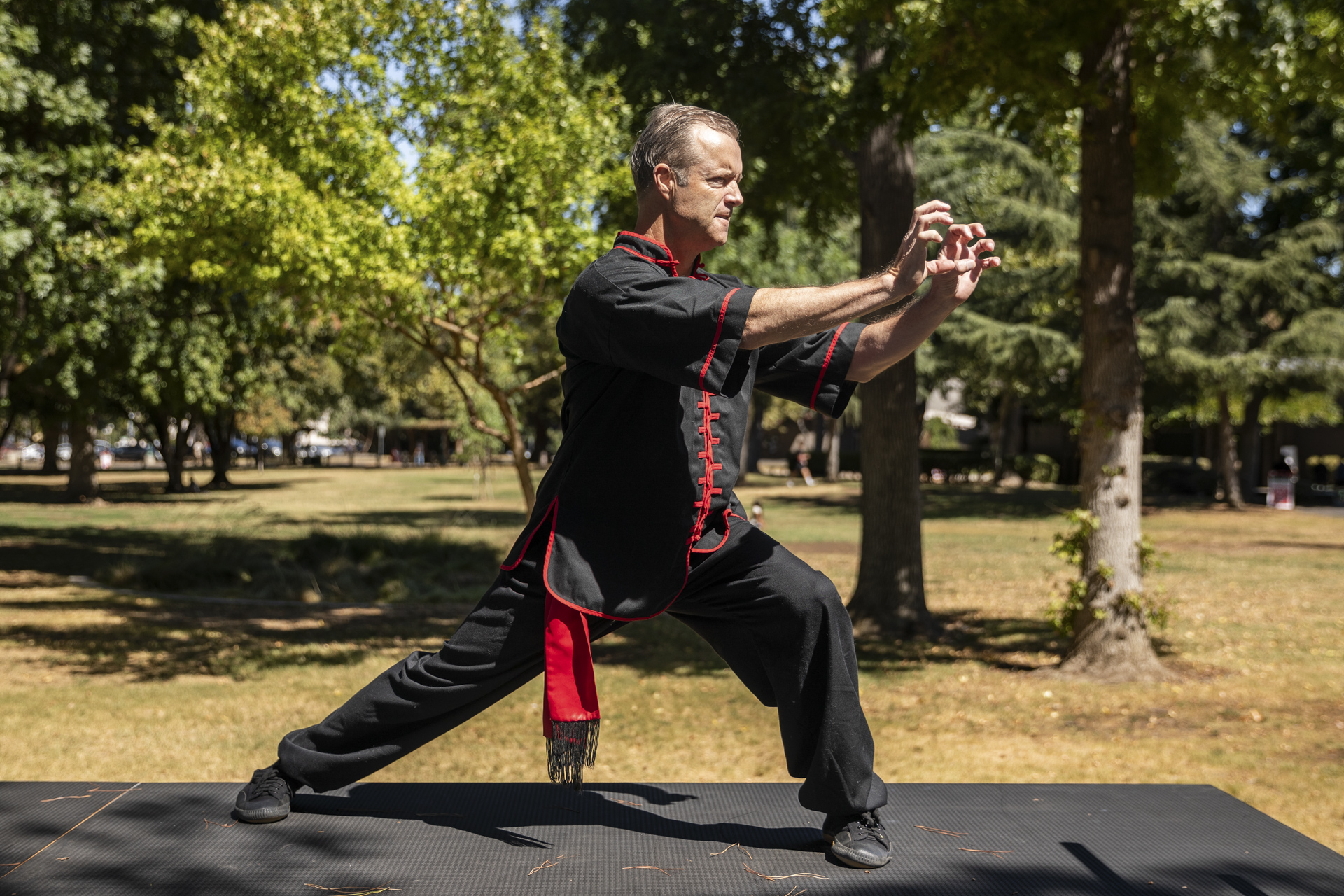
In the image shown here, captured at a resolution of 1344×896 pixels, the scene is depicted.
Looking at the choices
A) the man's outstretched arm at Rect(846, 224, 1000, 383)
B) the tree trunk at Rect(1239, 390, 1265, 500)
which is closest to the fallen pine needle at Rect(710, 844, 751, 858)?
the man's outstretched arm at Rect(846, 224, 1000, 383)

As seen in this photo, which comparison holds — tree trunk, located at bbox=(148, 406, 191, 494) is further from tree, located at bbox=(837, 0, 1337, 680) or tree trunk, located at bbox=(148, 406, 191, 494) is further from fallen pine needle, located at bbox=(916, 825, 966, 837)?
fallen pine needle, located at bbox=(916, 825, 966, 837)

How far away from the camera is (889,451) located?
10.0 m

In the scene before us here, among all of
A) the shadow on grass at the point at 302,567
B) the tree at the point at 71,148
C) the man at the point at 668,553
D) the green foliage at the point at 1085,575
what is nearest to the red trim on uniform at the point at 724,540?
the man at the point at 668,553

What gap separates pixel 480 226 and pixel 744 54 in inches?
128

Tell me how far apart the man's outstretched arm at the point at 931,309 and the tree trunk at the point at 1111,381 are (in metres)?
5.50

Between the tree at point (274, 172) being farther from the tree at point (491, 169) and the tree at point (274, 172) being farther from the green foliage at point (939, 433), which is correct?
the green foliage at point (939, 433)

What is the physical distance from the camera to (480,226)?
9.05 meters

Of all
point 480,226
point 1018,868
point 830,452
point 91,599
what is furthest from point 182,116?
point 830,452

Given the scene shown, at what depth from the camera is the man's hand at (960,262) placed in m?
2.42

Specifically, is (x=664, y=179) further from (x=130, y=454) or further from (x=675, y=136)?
(x=130, y=454)

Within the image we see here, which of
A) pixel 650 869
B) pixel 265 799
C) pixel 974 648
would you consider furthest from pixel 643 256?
pixel 974 648

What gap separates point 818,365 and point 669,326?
667 mm

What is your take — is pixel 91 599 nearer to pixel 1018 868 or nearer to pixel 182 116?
pixel 182 116

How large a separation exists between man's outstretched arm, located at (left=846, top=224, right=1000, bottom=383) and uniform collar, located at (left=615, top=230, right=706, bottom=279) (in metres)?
0.58
